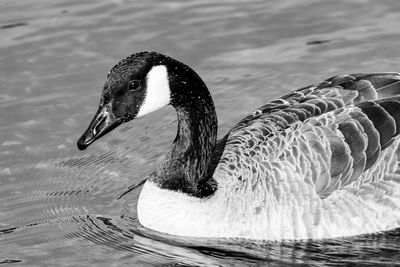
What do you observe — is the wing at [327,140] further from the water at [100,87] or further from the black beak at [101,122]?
the black beak at [101,122]

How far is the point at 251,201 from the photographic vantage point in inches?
398

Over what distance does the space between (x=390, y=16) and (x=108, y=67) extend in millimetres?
4821

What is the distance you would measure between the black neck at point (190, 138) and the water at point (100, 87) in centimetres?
68

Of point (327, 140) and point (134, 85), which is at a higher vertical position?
point (134, 85)

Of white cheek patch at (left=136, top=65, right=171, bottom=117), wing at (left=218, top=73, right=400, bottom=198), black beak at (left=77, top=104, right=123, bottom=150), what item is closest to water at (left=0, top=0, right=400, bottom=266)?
wing at (left=218, top=73, right=400, bottom=198)

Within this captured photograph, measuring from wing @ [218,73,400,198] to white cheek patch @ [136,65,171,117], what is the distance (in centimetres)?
110

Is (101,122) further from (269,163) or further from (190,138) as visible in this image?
(269,163)

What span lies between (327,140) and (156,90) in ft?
6.59

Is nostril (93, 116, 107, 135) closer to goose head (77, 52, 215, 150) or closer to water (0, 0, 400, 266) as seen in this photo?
goose head (77, 52, 215, 150)

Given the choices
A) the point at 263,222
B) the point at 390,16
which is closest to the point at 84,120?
the point at 263,222

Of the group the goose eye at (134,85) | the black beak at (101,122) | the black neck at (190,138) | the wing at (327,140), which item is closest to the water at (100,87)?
the black neck at (190,138)

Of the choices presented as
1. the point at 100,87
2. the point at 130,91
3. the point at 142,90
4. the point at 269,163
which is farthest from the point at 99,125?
the point at 100,87

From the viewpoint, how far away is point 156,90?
10.0 meters

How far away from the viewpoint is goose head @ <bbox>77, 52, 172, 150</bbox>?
9797 millimetres
